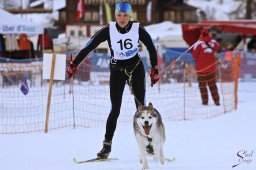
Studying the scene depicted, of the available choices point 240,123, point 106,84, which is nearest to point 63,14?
point 106,84

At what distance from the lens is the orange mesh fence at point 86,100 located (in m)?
9.17

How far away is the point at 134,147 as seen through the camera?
6266 mm

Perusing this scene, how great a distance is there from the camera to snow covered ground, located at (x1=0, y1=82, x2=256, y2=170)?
518cm

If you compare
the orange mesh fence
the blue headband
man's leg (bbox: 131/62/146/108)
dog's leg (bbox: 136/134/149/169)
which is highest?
the blue headband

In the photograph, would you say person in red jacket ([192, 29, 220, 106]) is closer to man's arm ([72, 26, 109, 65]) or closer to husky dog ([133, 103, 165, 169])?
man's arm ([72, 26, 109, 65])

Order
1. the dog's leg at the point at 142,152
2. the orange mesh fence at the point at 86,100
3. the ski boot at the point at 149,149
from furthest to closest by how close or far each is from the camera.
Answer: the orange mesh fence at the point at 86,100
the ski boot at the point at 149,149
the dog's leg at the point at 142,152

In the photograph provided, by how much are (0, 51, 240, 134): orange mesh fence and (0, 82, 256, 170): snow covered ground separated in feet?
3.05

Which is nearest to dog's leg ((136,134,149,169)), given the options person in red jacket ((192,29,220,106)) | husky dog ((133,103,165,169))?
husky dog ((133,103,165,169))

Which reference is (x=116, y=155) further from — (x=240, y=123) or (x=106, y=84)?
(x=106, y=84)

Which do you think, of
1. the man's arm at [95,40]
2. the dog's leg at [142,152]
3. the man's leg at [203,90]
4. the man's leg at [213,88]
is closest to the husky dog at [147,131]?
the dog's leg at [142,152]

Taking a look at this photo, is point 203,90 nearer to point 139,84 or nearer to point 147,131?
point 139,84

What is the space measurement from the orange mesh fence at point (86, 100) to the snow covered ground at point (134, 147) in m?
0.93

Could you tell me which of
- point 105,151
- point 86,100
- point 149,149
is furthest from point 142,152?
point 86,100

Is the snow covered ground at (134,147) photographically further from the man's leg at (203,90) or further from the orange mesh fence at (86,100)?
the man's leg at (203,90)
